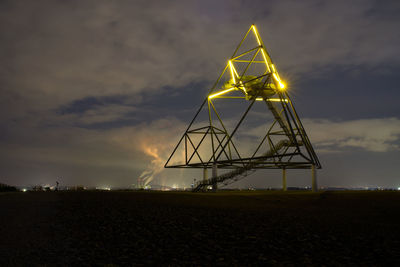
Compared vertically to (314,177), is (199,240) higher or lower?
lower

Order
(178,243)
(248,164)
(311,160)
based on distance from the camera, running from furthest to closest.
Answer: (248,164)
(311,160)
(178,243)

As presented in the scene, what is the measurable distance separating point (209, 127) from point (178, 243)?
34081mm

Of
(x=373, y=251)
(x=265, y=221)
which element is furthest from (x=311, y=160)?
(x=373, y=251)

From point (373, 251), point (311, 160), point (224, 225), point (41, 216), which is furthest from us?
point (311, 160)

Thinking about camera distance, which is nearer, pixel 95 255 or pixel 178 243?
pixel 95 255

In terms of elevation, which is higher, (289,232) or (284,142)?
(284,142)

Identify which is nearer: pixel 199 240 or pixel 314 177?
pixel 199 240

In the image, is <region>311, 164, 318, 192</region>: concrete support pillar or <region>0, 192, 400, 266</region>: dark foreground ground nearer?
<region>0, 192, 400, 266</region>: dark foreground ground

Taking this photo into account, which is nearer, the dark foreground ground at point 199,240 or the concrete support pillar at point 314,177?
the dark foreground ground at point 199,240

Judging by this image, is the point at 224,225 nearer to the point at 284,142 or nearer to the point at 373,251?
the point at 373,251

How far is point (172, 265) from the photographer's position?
6.64 metres

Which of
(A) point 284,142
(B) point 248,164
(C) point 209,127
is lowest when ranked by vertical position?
(B) point 248,164

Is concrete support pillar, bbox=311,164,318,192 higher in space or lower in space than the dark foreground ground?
higher

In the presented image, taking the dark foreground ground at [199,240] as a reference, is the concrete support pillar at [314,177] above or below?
above
